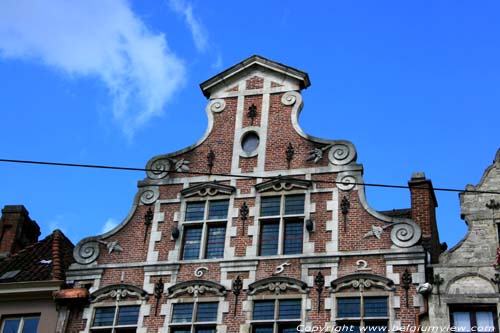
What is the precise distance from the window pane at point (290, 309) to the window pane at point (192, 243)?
256 centimetres

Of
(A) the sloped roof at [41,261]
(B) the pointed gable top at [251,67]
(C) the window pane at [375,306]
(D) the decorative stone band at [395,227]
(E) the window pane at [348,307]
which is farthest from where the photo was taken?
(B) the pointed gable top at [251,67]

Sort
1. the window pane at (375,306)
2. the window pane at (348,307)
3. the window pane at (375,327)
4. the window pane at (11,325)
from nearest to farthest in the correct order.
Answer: the window pane at (375,327) < the window pane at (375,306) < the window pane at (348,307) < the window pane at (11,325)

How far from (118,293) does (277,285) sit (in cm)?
380

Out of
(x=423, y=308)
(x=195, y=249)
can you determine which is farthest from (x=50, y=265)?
(x=423, y=308)

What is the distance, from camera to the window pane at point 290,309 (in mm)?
19312

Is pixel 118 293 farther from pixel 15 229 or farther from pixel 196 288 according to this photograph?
pixel 15 229

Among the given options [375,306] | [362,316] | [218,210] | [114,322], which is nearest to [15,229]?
[114,322]

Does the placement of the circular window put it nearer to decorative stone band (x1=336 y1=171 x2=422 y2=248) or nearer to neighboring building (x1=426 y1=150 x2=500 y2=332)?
decorative stone band (x1=336 y1=171 x2=422 y2=248)

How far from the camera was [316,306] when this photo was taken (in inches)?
755

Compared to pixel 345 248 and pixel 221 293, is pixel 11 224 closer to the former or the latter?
pixel 221 293

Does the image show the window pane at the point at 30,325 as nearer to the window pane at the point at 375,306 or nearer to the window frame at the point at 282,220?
the window frame at the point at 282,220

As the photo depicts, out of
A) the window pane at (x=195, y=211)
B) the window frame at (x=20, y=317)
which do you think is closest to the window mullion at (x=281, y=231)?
the window pane at (x=195, y=211)

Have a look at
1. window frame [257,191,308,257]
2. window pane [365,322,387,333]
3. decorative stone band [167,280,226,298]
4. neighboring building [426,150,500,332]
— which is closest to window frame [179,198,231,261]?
decorative stone band [167,280,226,298]

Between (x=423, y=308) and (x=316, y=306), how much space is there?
2.25 m
